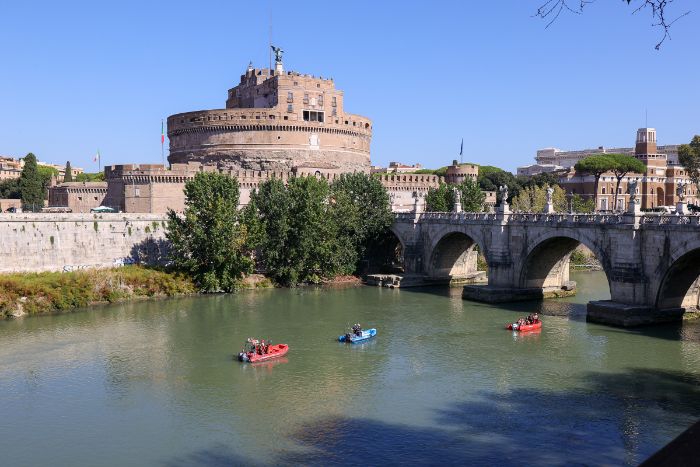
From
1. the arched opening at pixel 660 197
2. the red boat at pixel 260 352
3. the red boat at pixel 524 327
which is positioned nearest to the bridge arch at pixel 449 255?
the red boat at pixel 524 327

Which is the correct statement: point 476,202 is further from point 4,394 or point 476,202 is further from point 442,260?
point 4,394

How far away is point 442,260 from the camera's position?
49594 mm

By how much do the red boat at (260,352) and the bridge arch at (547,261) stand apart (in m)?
17.6

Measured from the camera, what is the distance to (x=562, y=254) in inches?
1598

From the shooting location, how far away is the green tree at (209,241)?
1688 inches

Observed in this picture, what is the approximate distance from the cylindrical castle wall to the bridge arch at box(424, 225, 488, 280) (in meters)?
22.1

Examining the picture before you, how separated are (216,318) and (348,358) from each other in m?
10.6

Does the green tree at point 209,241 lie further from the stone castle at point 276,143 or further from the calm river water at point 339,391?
the stone castle at point 276,143

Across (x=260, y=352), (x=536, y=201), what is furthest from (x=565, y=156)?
(x=260, y=352)

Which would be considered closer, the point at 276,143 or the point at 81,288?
the point at 81,288

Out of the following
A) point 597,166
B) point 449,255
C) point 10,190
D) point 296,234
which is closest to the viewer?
point 296,234

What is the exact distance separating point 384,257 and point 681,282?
83.6 feet

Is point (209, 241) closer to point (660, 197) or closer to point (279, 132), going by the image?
point (279, 132)

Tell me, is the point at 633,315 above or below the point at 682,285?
below
